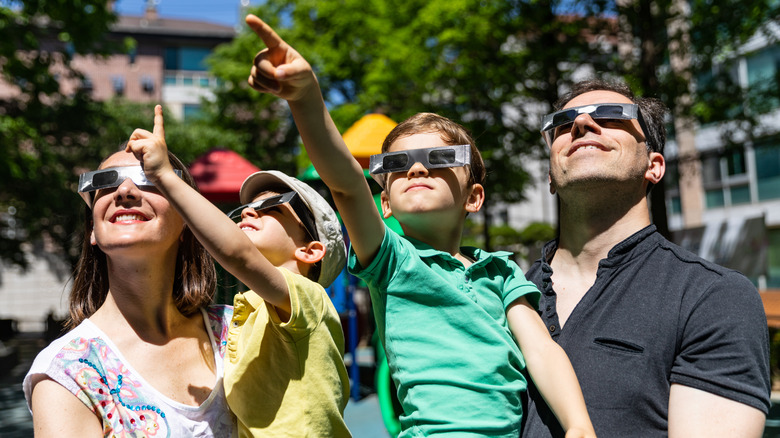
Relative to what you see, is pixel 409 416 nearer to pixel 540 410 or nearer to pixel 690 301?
pixel 540 410

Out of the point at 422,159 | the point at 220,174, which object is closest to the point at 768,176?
the point at 220,174

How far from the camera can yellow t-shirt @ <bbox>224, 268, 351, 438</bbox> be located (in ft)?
6.53

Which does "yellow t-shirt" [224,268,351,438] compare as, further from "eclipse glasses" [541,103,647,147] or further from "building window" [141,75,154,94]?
"building window" [141,75,154,94]

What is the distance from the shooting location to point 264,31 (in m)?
1.36

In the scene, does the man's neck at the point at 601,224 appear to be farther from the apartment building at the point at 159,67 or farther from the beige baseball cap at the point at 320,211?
the apartment building at the point at 159,67

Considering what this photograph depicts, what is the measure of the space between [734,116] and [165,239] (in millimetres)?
10666

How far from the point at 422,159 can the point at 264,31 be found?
36.2 inches

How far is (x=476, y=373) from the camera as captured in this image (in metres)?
1.97

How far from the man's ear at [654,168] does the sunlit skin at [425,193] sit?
0.68 m

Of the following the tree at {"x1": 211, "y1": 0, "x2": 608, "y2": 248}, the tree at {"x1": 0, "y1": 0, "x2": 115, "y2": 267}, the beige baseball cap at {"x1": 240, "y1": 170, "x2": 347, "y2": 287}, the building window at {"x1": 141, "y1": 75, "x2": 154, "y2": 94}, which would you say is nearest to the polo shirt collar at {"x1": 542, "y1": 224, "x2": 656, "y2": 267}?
the beige baseball cap at {"x1": 240, "y1": 170, "x2": 347, "y2": 287}

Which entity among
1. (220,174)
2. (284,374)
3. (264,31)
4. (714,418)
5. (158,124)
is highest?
(264,31)

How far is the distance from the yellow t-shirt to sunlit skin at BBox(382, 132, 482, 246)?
383 mm

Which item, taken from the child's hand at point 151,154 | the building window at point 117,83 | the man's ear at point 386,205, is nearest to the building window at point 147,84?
the building window at point 117,83

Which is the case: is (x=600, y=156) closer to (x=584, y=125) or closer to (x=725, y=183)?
(x=584, y=125)
